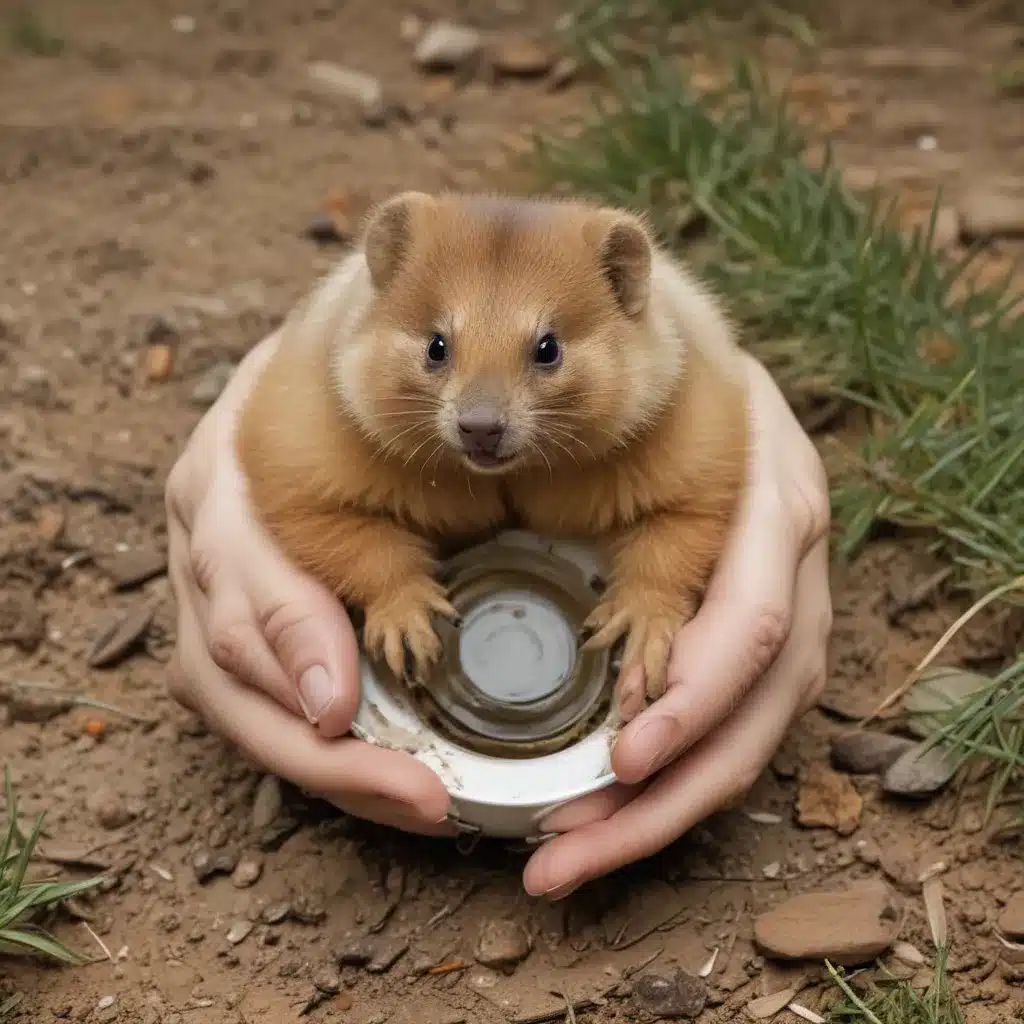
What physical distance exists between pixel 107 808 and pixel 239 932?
0.48m

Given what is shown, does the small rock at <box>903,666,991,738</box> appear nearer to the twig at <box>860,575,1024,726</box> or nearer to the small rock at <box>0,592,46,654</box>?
the twig at <box>860,575,1024,726</box>

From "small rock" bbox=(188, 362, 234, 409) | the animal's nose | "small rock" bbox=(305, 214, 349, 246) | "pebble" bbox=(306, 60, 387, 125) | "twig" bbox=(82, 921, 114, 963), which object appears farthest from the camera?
"pebble" bbox=(306, 60, 387, 125)

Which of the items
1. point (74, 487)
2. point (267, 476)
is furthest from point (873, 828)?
point (74, 487)

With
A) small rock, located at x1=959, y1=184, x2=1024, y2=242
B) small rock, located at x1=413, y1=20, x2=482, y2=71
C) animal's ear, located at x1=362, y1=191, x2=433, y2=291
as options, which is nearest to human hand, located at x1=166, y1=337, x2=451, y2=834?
animal's ear, located at x1=362, y1=191, x2=433, y2=291

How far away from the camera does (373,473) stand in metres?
2.95

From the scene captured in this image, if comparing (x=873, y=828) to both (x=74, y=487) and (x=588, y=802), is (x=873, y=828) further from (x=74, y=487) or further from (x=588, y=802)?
(x=74, y=487)

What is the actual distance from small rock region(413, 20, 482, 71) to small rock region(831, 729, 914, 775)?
3.42m

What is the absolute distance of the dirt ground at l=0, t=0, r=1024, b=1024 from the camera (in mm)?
2959

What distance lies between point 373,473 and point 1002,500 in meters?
1.64

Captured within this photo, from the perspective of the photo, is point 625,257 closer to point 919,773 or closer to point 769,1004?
point 919,773

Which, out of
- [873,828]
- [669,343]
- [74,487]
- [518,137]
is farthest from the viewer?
[518,137]

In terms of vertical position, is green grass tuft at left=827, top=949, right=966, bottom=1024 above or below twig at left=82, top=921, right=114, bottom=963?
above

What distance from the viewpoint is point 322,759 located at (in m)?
2.70

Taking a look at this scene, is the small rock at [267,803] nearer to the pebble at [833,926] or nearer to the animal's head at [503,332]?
the animal's head at [503,332]
